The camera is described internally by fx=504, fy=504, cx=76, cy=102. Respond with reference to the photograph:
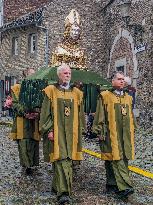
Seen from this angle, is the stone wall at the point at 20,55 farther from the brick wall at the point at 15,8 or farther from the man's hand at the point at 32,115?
the man's hand at the point at 32,115

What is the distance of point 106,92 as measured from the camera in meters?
7.16

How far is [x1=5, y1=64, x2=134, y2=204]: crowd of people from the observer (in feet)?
21.9

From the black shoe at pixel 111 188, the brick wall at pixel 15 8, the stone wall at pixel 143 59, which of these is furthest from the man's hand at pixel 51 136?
the brick wall at pixel 15 8

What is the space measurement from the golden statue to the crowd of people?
12.2ft

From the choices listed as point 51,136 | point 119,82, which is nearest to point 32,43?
point 119,82

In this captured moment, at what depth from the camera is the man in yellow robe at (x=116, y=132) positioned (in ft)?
22.6

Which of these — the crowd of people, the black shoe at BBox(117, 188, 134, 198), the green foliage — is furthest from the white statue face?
the black shoe at BBox(117, 188, 134, 198)

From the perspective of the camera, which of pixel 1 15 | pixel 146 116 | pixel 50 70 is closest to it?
pixel 50 70

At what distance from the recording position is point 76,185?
7.81 metres

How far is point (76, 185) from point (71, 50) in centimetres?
A: 429

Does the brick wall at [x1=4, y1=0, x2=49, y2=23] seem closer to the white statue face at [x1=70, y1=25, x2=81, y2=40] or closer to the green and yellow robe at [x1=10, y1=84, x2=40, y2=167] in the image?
the white statue face at [x1=70, y1=25, x2=81, y2=40]

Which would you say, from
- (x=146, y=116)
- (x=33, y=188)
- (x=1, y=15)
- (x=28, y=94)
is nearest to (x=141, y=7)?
(x=146, y=116)

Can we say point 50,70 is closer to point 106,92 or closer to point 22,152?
point 22,152

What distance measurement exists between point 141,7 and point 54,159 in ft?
39.4
